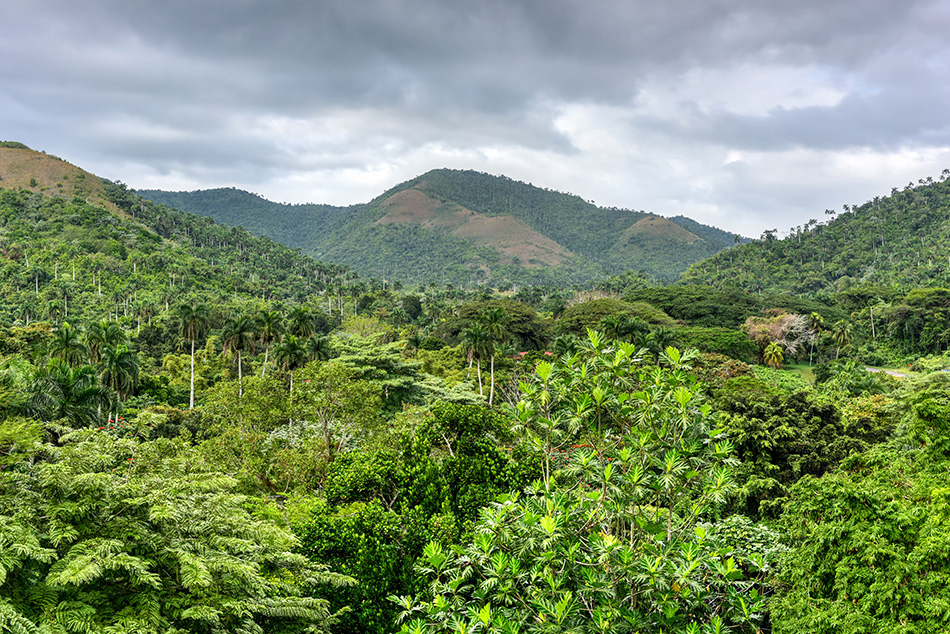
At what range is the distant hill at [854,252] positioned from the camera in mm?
95438

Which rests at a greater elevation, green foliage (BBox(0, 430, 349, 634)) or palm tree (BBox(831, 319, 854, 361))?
palm tree (BBox(831, 319, 854, 361))

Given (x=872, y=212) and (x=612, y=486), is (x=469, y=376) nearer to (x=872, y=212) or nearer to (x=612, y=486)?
(x=612, y=486)

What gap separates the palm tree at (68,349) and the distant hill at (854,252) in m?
104

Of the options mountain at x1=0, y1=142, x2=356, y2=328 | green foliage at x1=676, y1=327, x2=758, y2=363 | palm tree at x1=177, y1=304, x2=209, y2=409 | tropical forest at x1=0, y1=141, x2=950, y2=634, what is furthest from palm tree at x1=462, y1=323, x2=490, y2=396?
mountain at x1=0, y1=142, x2=356, y2=328

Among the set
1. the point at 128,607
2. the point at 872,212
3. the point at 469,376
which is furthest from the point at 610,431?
the point at 872,212

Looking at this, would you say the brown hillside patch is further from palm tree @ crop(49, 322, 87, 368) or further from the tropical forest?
the tropical forest

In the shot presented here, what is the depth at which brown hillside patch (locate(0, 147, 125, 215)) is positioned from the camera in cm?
12504

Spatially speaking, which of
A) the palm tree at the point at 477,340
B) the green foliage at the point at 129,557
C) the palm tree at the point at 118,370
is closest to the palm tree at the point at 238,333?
the palm tree at the point at 118,370

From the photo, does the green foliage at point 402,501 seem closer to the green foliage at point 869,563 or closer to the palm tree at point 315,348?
the green foliage at point 869,563

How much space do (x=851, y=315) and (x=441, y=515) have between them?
76.8 meters

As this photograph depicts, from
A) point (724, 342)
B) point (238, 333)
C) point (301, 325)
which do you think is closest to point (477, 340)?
point (301, 325)

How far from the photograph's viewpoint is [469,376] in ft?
135

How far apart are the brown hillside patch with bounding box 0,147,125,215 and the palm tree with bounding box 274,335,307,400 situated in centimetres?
10913

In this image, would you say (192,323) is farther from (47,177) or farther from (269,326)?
(47,177)
